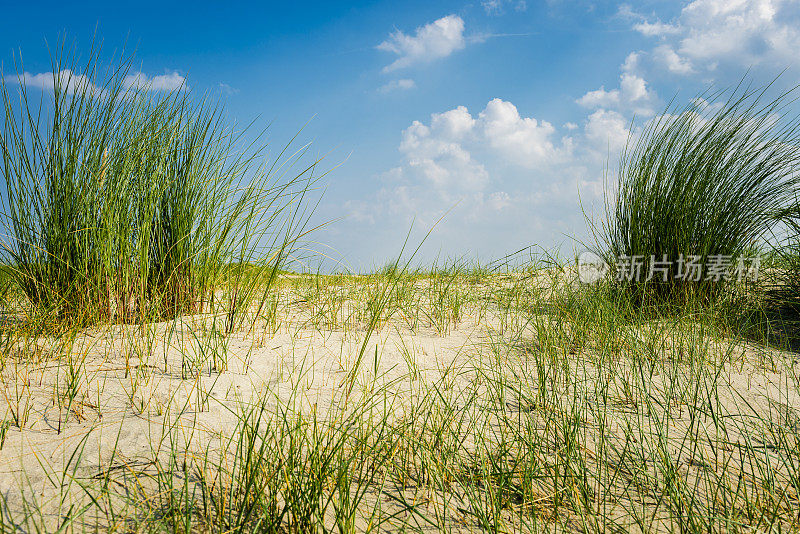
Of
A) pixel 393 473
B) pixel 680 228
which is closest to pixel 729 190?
pixel 680 228

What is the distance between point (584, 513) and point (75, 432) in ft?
5.18

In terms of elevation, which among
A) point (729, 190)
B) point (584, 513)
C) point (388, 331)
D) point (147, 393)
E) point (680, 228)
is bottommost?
point (584, 513)

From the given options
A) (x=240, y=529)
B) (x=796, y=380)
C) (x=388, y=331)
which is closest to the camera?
(x=240, y=529)

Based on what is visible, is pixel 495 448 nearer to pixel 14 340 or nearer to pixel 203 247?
pixel 203 247

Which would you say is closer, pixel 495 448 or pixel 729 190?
pixel 495 448

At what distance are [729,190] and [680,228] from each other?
453 millimetres

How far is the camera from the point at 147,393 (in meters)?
1.81

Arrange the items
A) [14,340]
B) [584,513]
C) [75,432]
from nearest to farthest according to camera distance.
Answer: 1. [584,513]
2. [75,432]
3. [14,340]

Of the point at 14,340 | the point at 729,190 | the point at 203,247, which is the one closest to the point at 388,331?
the point at 203,247

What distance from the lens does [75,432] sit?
1550mm

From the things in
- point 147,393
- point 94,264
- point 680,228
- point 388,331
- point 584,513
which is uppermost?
point 680,228

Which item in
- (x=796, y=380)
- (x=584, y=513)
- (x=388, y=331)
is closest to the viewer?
(x=584, y=513)

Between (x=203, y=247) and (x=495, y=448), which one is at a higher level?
(x=203, y=247)

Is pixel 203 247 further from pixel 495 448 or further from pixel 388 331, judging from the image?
pixel 495 448
